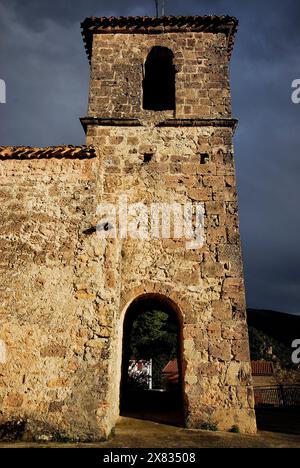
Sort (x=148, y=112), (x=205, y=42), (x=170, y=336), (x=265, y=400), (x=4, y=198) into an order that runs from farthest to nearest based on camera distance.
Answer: (x=170, y=336), (x=265, y=400), (x=205, y=42), (x=148, y=112), (x=4, y=198)

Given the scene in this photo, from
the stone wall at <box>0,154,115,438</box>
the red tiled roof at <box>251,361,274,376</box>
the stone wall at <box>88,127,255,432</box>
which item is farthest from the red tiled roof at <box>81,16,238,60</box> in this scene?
the red tiled roof at <box>251,361,274,376</box>

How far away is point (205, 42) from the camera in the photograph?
8.11 m

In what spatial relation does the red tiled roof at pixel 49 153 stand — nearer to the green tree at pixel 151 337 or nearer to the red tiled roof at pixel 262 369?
the green tree at pixel 151 337

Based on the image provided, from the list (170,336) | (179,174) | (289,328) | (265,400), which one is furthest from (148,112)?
(289,328)

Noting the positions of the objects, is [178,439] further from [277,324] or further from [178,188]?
[277,324]

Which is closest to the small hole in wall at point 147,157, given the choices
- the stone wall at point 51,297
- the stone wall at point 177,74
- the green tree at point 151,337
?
the stone wall at point 177,74

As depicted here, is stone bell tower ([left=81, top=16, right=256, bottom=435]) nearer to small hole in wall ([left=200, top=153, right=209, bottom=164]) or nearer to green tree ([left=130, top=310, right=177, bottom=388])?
small hole in wall ([left=200, top=153, right=209, bottom=164])

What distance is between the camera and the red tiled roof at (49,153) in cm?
573

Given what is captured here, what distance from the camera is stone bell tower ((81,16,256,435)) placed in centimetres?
533

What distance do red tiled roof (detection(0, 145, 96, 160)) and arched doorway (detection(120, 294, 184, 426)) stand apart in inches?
111

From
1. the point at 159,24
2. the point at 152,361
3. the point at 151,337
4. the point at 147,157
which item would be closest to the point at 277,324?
the point at 152,361
